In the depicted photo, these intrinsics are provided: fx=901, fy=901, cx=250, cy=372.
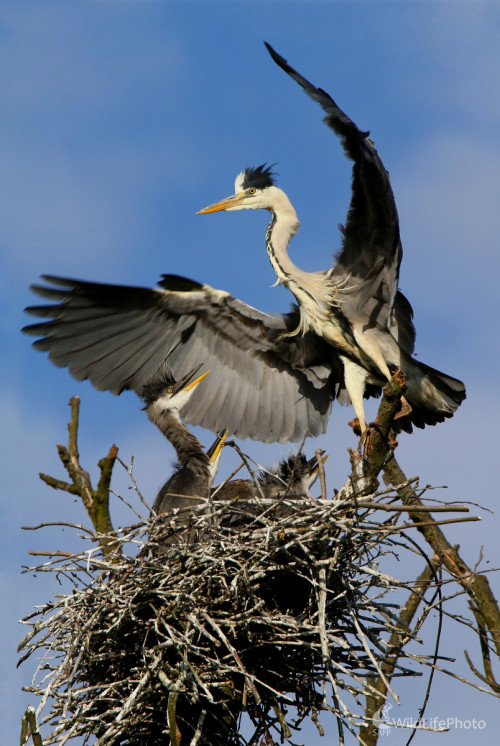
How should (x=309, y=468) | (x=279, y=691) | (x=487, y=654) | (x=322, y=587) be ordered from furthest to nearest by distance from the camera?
1. (x=309, y=468)
2. (x=487, y=654)
3. (x=279, y=691)
4. (x=322, y=587)

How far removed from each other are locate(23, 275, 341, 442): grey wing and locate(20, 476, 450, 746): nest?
2480mm

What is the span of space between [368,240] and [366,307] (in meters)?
Answer: 0.55

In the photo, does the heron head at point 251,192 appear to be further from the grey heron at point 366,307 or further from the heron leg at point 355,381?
the heron leg at point 355,381

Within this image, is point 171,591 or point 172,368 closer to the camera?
point 171,591

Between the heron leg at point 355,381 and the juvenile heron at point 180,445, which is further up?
the heron leg at point 355,381

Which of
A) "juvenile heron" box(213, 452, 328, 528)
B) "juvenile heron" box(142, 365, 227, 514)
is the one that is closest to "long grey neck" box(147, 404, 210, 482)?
"juvenile heron" box(142, 365, 227, 514)

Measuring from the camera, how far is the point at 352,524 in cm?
446

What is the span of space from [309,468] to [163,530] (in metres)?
1.72

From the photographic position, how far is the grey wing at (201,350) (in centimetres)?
671

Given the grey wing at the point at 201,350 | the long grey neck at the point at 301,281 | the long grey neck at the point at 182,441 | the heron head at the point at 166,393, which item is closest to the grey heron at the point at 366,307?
the long grey neck at the point at 301,281

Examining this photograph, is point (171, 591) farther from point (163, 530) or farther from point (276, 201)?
point (276, 201)

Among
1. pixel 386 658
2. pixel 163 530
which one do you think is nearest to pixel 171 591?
pixel 163 530

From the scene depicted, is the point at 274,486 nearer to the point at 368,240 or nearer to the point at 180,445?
the point at 180,445

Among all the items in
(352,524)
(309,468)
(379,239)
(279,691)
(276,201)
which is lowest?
(279,691)
